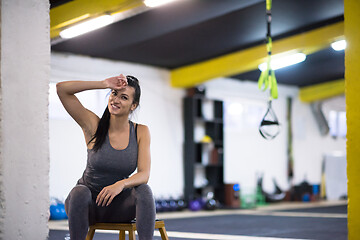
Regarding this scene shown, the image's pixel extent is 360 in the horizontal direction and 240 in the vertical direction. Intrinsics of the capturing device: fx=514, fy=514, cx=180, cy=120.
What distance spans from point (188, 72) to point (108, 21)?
12.4 ft

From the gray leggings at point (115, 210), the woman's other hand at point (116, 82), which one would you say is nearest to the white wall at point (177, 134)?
the woman's other hand at point (116, 82)

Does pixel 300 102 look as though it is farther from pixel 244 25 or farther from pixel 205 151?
pixel 244 25

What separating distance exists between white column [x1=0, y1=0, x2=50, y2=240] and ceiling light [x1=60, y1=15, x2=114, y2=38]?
2.96 metres

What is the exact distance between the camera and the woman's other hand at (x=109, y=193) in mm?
2430

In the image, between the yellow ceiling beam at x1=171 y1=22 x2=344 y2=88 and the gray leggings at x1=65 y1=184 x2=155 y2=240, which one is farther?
the yellow ceiling beam at x1=171 y1=22 x2=344 y2=88

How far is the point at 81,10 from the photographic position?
18.7ft

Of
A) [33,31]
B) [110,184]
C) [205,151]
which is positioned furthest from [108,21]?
[205,151]

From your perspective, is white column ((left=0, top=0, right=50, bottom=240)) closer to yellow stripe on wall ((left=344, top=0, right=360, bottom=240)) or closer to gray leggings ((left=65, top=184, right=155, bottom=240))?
gray leggings ((left=65, top=184, right=155, bottom=240))

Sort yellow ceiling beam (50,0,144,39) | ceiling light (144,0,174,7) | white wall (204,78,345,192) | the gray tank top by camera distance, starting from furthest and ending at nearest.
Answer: white wall (204,78,345,192), yellow ceiling beam (50,0,144,39), ceiling light (144,0,174,7), the gray tank top

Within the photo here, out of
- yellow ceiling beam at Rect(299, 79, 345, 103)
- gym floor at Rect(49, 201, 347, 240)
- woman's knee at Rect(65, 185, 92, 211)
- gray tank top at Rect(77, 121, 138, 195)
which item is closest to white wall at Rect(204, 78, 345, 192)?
yellow ceiling beam at Rect(299, 79, 345, 103)

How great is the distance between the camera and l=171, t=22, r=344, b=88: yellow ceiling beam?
762 cm

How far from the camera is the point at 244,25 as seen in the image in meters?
7.11

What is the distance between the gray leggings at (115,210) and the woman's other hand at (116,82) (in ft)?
1.67

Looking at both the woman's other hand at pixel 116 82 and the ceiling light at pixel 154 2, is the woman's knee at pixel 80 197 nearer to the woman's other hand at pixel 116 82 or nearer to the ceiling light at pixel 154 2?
the woman's other hand at pixel 116 82
